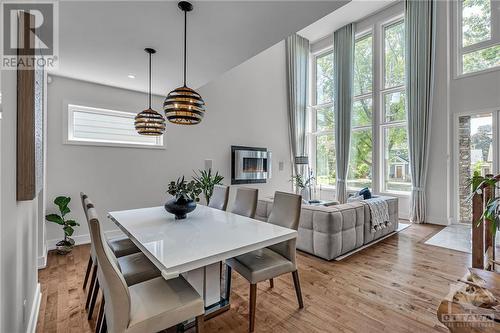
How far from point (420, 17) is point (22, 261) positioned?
8.02 metres

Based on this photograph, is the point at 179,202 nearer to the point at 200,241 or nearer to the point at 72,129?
the point at 200,241

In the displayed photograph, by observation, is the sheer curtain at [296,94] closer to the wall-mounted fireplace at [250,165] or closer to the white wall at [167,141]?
the white wall at [167,141]

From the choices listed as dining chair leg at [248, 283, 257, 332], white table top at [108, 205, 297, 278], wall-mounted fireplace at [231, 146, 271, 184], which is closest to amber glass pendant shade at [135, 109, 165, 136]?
white table top at [108, 205, 297, 278]

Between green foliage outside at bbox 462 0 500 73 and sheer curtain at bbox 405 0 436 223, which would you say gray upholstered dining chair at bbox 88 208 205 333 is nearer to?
sheer curtain at bbox 405 0 436 223

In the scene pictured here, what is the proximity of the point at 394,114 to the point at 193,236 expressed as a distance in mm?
6359

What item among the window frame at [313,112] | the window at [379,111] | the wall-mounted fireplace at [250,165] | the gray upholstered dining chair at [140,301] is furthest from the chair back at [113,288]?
the window frame at [313,112]

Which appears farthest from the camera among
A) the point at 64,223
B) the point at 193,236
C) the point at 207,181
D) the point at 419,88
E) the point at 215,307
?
the point at 419,88

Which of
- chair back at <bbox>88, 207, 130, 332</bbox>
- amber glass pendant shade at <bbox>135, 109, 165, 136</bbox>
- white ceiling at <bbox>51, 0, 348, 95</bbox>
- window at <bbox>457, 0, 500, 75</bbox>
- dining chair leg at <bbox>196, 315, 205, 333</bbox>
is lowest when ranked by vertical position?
dining chair leg at <bbox>196, 315, 205, 333</bbox>

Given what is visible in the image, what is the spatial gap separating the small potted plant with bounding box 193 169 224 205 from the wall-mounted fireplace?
0.64 meters

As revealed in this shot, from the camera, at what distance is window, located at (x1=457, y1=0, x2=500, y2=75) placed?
191 inches

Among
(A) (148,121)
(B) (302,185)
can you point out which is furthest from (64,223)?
(B) (302,185)

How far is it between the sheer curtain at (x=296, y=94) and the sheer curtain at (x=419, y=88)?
2840 mm

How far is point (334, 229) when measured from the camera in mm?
3221

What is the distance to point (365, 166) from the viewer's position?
6812 mm
